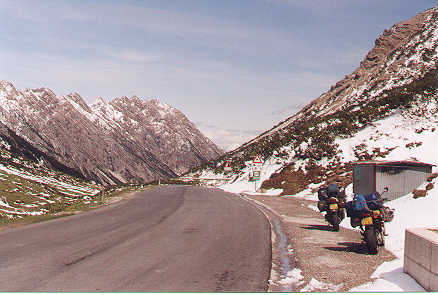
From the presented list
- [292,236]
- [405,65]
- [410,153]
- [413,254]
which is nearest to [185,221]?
[292,236]

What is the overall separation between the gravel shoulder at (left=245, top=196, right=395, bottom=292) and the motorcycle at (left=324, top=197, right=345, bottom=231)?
0.33m

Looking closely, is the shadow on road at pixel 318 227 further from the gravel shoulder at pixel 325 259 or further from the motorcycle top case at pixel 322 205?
the motorcycle top case at pixel 322 205

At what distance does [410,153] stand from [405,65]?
53064mm

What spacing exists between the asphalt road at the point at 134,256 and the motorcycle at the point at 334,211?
2.35m

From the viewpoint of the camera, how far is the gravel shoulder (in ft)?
25.4

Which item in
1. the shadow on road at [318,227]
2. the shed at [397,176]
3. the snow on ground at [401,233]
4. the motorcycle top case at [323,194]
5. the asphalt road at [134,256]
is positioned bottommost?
the shadow on road at [318,227]

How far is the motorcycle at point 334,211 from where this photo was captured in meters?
15.0

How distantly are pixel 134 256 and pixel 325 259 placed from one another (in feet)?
14.4

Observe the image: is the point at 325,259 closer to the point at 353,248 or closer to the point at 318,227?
the point at 353,248

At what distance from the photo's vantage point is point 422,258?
7.10 metres

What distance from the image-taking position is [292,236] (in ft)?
45.5

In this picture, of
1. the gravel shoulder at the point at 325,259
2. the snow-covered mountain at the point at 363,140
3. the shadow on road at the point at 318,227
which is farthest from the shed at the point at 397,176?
the gravel shoulder at the point at 325,259

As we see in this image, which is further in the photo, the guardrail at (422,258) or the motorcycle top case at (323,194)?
the motorcycle top case at (323,194)

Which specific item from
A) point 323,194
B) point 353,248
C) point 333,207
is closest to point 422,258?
point 353,248
